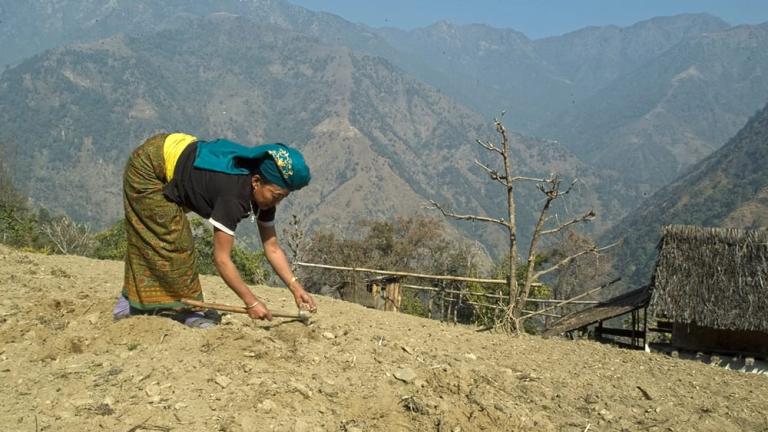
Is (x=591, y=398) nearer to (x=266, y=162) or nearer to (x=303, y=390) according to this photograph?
(x=303, y=390)

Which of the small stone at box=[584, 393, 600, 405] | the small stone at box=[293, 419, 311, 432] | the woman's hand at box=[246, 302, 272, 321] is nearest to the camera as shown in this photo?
the small stone at box=[293, 419, 311, 432]

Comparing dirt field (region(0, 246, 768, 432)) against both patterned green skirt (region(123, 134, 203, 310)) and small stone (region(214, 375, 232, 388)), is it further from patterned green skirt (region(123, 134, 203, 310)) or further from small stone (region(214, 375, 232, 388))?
patterned green skirt (region(123, 134, 203, 310))

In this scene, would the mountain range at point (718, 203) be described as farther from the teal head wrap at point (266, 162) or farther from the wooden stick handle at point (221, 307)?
the teal head wrap at point (266, 162)

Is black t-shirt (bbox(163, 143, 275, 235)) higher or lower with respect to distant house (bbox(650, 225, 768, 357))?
higher

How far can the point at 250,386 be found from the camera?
3.20 m

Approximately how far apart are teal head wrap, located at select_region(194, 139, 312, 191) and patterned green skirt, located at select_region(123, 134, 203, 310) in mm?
436

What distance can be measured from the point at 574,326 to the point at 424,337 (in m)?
8.98

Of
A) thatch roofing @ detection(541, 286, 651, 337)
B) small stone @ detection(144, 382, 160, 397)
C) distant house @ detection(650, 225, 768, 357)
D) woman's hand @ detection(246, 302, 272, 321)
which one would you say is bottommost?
thatch roofing @ detection(541, 286, 651, 337)

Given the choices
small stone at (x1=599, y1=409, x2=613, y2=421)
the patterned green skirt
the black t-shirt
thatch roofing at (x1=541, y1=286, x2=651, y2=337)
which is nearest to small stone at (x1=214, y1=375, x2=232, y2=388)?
the black t-shirt

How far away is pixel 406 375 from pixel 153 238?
1741 mm

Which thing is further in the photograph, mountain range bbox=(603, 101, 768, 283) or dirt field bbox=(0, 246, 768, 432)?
mountain range bbox=(603, 101, 768, 283)

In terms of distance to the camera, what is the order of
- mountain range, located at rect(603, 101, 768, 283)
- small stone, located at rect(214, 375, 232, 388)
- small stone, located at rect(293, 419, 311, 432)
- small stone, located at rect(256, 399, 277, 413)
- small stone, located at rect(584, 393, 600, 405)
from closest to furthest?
small stone, located at rect(293, 419, 311, 432) < small stone, located at rect(256, 399, 277, 413) < small stone, located at rect(214, 375, 232, 388) < small stone, located at rect(584, 393, 600, 405) < mountain range, located at rect(603, 101, 768, 283)

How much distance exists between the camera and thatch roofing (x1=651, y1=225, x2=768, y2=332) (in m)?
13.2

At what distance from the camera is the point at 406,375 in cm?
359
